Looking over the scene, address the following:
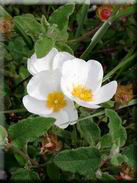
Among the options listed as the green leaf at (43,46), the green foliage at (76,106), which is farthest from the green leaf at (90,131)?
the green leaf at (43,46)

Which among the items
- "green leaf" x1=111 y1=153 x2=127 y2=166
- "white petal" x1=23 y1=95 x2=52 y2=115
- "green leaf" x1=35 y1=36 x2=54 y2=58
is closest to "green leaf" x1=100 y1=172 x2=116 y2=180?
"green leaf" x1=111 y1=153 x2=127 y2=166

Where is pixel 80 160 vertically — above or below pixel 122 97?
below

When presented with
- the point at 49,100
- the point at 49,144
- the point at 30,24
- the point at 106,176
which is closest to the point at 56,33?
the point at 30,24

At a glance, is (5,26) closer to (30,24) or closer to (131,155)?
(30,24)

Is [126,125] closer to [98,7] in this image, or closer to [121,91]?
[121,91]

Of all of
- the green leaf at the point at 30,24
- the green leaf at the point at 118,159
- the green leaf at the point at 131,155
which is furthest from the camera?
the green leaf at the point at 30,24

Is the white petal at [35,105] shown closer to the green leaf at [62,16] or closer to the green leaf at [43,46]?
the green leaf at [43,46]
